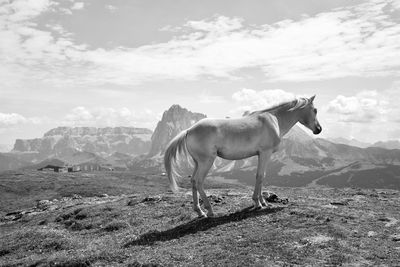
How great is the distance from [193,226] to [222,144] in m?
4.37

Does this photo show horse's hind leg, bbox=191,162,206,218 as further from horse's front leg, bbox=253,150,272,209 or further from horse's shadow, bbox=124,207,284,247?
horse's front leg, bbox=253,150,272,209

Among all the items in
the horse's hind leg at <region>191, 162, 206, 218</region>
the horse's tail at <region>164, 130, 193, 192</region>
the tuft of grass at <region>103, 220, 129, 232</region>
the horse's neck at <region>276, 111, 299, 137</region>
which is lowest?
the tuft of grass at <region>103, 220, 129, 232</region>

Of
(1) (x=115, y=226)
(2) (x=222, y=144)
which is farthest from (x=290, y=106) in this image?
(1) (x=115, y=226)

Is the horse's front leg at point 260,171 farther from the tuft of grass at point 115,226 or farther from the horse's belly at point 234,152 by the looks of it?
the tuft of grass at point 115,226

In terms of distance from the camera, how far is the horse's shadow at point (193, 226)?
17.2 metres

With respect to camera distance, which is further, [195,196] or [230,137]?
[195,196]

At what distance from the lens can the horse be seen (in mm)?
18094

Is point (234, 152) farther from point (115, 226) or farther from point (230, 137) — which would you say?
point (115, 226)

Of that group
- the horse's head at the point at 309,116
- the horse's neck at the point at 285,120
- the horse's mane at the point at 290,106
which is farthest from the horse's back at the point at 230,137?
the horse's head at the point at 309,116

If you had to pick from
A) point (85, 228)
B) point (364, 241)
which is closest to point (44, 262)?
point (85, 228)

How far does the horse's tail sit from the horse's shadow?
7.01 feet

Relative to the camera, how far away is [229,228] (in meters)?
16.9

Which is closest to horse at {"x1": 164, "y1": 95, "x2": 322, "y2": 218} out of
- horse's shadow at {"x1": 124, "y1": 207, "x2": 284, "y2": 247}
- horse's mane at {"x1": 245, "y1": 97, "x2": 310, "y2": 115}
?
horse's mane at {"x1": 245, "y1": 97, "x2": 310, "y2": 115}

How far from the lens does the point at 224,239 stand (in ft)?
49.9
